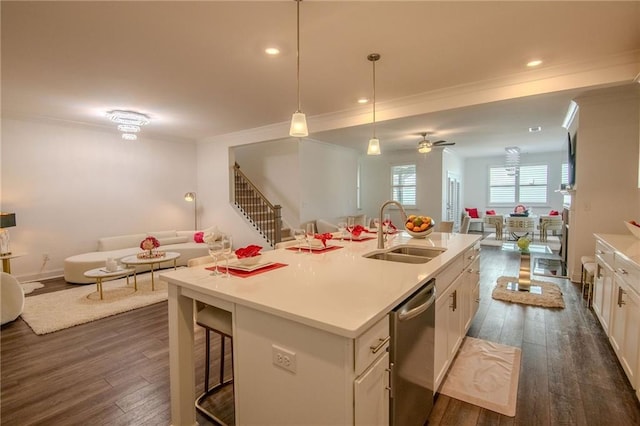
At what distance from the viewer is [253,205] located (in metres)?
7.46

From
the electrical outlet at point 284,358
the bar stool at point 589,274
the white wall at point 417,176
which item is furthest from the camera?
the white wall at point 417,176

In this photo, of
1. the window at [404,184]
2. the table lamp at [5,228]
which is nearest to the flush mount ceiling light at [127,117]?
the table lamp at [5,228]

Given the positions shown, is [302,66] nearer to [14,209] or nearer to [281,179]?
[281,179]

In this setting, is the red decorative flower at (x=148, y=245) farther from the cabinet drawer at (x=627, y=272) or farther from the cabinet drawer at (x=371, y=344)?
the cabinet drawer at (x=627, y=272)

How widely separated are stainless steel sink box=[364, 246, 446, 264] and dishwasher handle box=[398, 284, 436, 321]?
652mm

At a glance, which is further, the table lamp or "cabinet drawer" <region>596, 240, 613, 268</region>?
the table lamp

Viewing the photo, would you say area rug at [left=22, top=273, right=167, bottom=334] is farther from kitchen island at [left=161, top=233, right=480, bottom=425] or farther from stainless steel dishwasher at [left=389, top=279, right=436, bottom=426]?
stainless steel dishwasher at [left=389, top=279, right=436, bottom=426]

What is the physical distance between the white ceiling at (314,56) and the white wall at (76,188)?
561 millimetres

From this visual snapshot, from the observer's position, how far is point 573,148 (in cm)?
513

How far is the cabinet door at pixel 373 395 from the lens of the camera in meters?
1.17

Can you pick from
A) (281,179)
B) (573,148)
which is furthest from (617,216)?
(281,179)

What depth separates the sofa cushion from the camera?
5.75 m

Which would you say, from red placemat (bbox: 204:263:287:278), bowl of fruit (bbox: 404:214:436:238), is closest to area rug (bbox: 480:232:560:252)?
bowl of fruit (bbox: 404:214:436:238)

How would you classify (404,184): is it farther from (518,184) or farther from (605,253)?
(605,253)
